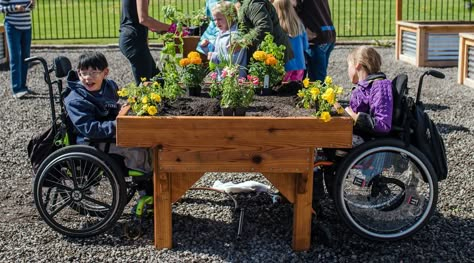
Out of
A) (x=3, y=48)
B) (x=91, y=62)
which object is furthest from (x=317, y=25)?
(x=3, y=48)

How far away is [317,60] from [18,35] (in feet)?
13.2

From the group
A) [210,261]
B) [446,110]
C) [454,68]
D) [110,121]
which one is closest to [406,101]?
[210,261]

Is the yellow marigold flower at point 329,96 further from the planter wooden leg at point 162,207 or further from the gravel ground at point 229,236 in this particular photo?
the planter wooden leg at point 162,207

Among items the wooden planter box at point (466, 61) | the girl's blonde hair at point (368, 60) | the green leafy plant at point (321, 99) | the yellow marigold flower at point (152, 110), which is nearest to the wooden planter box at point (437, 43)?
the wooden planter box at point (466, 61)

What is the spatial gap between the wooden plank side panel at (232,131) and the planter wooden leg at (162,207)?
0.16m

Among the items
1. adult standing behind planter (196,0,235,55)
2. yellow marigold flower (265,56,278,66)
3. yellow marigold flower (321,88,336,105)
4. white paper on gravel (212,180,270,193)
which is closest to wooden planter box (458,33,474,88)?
adult standing behind planter (196,0,235,55)

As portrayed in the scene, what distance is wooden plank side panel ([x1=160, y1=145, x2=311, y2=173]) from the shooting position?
A: 446cm

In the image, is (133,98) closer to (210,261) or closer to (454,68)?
(210,261)

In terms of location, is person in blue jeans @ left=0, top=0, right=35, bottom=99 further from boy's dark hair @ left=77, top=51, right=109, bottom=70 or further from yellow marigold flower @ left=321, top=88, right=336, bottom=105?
yellow marigold flower @ left=321, top=88, right=336, bottom=105

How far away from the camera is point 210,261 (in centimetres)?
454

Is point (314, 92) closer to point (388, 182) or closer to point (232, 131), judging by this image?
point (232, 131)

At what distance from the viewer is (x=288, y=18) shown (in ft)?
23.6

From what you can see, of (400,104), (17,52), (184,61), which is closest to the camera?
(400,104)

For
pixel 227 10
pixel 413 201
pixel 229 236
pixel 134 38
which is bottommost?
pixel 229 236
